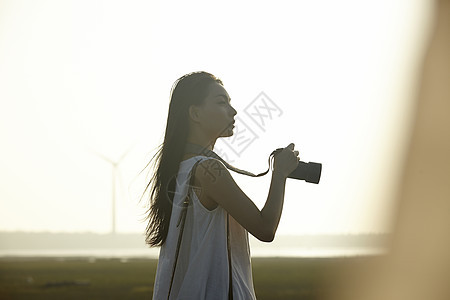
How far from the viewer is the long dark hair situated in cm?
414

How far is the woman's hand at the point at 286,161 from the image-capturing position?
12.8 ft

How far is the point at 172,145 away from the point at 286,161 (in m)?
0.58

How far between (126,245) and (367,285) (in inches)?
4182

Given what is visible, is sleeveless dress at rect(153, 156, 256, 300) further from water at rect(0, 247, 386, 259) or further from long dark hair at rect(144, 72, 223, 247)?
water at rect(0, 247, 386, 259)

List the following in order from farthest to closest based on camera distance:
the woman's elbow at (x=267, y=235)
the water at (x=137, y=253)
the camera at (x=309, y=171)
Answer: the water at (x=137, y=253), the camera at (x=309, y=171), the woman's elbow at (x=267, y=235)

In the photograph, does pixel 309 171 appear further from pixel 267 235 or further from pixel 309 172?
pixel 267 235

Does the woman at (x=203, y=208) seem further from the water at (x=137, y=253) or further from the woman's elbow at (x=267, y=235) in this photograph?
the water at (x=137, y=253)

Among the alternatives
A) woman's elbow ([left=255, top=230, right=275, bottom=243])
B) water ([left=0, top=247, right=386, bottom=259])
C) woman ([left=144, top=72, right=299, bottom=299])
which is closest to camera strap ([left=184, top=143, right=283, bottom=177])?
woman ([left=144, top=72, right=299, bottom=299])

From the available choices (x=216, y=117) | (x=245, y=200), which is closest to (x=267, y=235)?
(x=245, y=200)

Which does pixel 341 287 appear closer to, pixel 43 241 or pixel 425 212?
pixel 425 212

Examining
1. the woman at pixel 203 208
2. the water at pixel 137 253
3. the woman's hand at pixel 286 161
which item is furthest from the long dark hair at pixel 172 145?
the water at pixel 137 253

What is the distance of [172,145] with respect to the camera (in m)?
4.14

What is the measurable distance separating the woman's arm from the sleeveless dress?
10cm

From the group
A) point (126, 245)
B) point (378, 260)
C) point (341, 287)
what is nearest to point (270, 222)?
point (341, 287)
